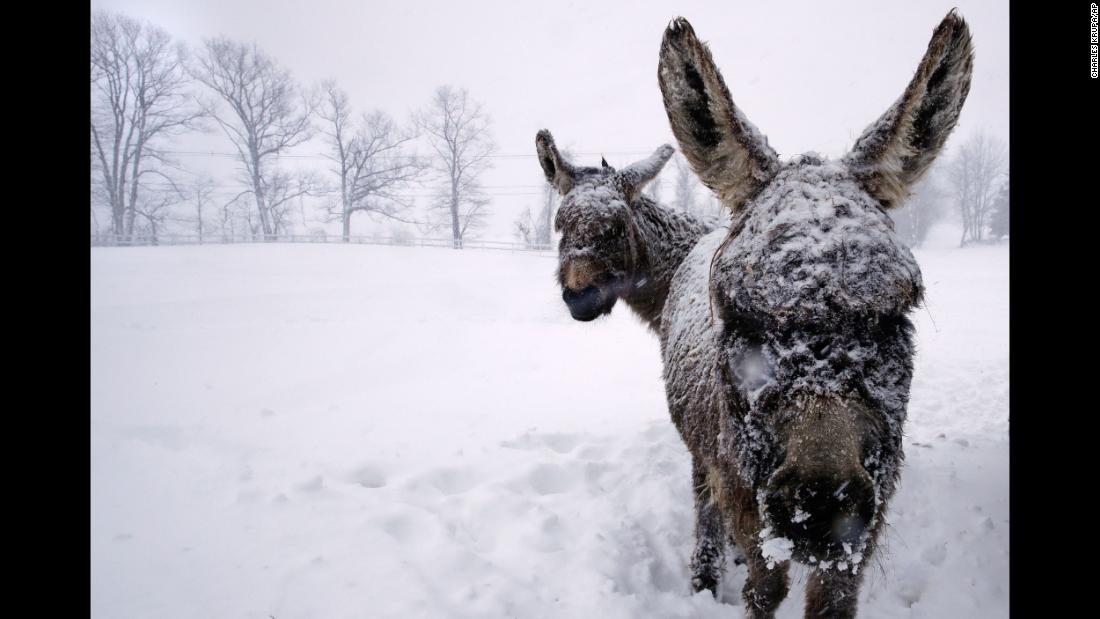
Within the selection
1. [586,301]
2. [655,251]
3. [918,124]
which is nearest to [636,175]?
[655,251]

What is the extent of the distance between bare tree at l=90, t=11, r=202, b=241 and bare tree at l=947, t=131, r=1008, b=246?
45.3 meters

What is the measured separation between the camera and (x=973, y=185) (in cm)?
3269

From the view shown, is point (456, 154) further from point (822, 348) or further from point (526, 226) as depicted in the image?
point (822, 348)

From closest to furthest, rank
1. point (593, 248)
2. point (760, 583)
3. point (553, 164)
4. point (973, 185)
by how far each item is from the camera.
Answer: point (760, 583)
point (593, 248)
point (553, 164)
point (973, 185)

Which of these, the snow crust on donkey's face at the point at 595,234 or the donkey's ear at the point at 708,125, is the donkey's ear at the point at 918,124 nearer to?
the donkey's ear at the point at 708,125

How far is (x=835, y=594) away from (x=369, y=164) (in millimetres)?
36502

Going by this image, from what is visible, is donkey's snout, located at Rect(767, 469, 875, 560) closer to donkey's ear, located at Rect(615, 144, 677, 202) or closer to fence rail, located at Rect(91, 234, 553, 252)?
donkey's ear, located at Rect(615, 144, 677, 202)

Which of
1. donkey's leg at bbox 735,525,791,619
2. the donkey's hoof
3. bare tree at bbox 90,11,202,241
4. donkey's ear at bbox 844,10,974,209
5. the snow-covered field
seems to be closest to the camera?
donkey's ear at bbox 844,10,974,209

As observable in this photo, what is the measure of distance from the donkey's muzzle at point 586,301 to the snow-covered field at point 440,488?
1.03m

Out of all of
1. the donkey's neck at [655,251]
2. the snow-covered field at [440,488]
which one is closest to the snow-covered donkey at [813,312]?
the snow-covered field at [440,488]

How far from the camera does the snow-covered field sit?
2.68 meters

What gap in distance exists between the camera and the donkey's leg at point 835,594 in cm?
195

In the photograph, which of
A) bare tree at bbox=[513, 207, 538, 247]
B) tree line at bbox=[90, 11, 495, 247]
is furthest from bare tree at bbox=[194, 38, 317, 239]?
bare tree at bbox=[513, 207, 538, 247]

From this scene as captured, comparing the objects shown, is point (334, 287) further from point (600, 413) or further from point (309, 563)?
point (309, 563)
